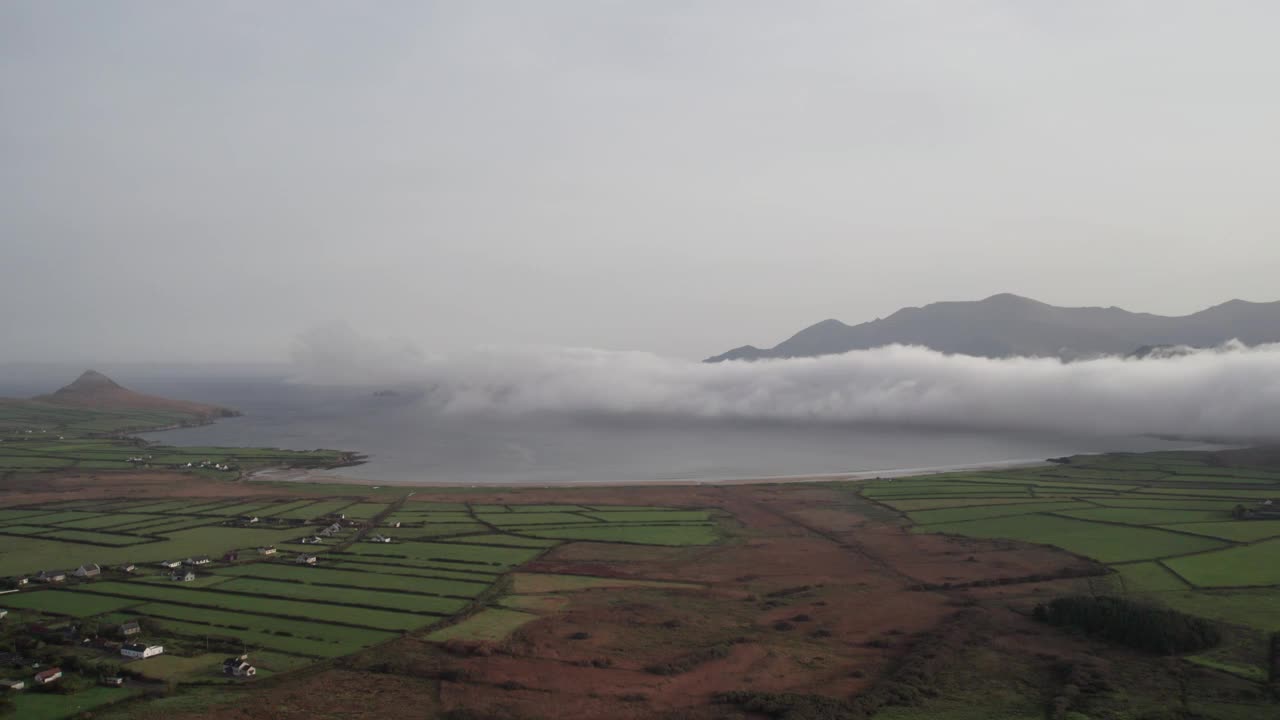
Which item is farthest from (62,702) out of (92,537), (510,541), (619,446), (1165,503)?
(619,446)

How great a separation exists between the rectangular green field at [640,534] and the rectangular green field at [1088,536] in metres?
15.6

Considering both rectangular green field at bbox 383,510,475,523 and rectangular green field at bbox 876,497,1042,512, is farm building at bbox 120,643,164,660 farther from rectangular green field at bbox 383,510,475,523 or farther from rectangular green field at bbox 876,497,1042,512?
rectangular green field at bbox 876,497,1042,512

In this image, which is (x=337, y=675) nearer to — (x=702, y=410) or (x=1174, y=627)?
(x=1174, y=627)

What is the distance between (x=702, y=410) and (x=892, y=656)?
15550cm

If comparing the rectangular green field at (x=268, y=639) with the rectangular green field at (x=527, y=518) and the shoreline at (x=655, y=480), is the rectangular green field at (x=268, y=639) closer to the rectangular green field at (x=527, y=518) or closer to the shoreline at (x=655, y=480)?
the rectangular green field at (x=527, y=518)

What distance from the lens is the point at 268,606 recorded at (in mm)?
33781

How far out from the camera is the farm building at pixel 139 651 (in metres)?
27.0

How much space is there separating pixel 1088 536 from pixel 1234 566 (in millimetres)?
9500

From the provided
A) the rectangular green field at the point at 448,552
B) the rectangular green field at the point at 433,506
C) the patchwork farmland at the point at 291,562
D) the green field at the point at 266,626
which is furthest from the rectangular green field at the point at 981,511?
the green field at the point at 266,626

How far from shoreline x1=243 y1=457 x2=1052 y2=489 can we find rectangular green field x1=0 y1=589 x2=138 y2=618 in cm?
3963

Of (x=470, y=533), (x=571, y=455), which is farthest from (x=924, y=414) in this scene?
(x=470, y=533)

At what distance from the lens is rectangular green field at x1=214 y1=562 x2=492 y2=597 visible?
37.1 metres

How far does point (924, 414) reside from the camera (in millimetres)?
155625

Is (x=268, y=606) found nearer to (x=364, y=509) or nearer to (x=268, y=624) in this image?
(x=268, y=624)
